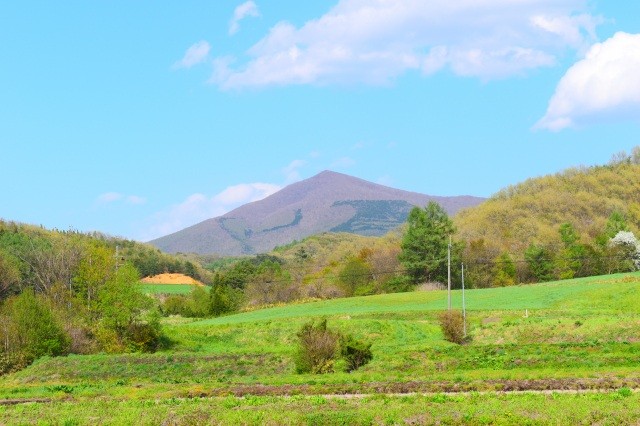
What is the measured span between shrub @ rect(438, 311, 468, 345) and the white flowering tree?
7066 cm

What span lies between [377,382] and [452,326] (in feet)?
78.1

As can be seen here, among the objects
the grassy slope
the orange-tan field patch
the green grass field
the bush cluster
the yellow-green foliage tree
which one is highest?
the yellow-green foliage tree

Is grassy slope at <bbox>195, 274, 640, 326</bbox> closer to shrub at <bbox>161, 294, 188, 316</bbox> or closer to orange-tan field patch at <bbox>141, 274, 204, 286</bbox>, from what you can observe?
shrub at <bbox>161, 294, 188, 316</bbox>

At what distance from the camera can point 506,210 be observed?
14300cm

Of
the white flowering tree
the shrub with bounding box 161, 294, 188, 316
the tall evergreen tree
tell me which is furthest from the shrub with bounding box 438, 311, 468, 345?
the white flowering tree

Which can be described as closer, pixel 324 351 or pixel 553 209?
pixel 324 351

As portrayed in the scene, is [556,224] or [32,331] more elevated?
[556,224]

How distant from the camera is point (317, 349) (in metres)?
37.6

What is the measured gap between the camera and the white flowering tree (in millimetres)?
116938

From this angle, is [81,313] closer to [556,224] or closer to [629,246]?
[629,246]

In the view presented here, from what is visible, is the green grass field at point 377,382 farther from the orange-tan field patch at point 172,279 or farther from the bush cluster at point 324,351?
the orange-tan field patch at point 172,279

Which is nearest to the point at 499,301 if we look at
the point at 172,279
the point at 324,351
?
the point at 324,351

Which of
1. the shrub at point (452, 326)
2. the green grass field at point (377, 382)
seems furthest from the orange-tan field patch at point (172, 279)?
the shrub at point (452, 326)

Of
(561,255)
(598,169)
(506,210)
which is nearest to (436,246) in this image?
(561,255)
